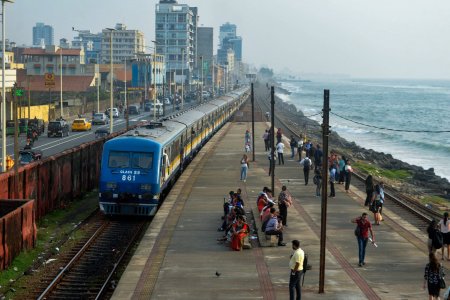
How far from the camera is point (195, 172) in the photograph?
3916cm

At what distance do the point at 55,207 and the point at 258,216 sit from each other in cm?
797

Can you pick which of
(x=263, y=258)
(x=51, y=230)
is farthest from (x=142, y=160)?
(x=263, y=258)

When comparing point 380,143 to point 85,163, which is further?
point 380,143

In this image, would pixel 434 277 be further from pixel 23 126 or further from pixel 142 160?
pixel 23 126

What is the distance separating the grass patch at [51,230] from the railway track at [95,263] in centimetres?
96

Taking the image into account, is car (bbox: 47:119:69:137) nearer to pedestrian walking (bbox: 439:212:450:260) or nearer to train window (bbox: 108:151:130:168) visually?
train window (bbox: 108:151:130:168)

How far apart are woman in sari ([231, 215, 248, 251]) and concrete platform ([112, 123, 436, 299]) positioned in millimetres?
275

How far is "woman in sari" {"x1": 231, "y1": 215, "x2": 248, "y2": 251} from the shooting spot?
2081cm

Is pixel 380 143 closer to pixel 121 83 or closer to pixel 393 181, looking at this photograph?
pixel 393 181

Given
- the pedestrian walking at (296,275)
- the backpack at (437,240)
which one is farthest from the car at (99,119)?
the pedestrian walking at (296,275)

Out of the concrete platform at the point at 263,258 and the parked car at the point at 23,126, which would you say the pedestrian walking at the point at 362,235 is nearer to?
the concrete platform at the point at 263,258

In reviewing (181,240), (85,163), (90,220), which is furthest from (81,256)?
(85,163)

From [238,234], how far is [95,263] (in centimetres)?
412

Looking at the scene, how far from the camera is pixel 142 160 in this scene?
2605cm
